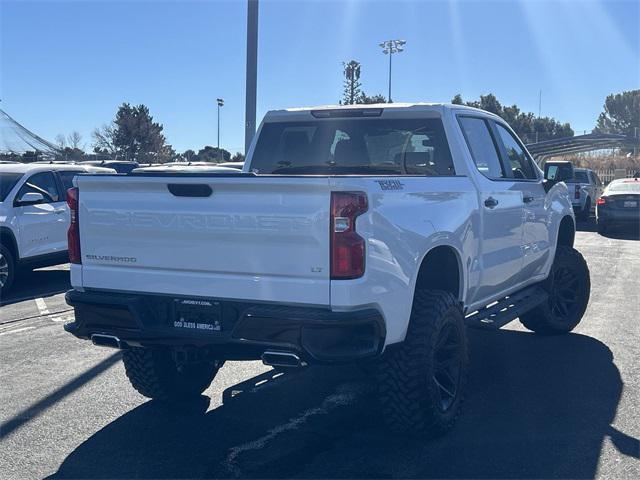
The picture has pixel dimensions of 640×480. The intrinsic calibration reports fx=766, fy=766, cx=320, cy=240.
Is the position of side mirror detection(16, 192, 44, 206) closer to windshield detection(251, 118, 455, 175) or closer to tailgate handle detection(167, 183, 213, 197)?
windshield detection(251, 118, 455, 175)

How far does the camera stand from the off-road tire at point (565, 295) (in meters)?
7.64

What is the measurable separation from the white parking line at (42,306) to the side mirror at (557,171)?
566cm

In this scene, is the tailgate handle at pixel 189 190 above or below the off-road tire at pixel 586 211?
above

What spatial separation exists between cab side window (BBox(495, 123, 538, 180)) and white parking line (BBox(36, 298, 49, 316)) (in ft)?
17.7

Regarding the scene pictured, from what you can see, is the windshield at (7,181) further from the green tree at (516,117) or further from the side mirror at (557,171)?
the green tree at (516,117)

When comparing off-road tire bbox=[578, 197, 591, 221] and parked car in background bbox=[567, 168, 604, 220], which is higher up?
parked car in background bbox=[567, 168, 604, 220]

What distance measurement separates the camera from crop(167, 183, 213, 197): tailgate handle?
427 cm

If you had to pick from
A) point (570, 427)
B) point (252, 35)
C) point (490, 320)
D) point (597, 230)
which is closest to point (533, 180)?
point (490, 320)

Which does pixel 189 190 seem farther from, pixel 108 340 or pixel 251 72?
pixel 251 72

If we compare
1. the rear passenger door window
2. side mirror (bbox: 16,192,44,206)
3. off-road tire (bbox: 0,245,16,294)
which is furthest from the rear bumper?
side mirror (bbox: 16,192,44,206)

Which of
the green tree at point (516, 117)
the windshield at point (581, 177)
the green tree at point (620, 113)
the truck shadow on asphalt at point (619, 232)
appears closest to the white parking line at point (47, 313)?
the truck shadow on asphalt at point (619, 232)

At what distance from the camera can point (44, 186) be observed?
1097cm

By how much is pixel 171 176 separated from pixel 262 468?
1.74 meters

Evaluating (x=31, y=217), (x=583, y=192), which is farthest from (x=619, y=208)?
(x=31, y=217)
